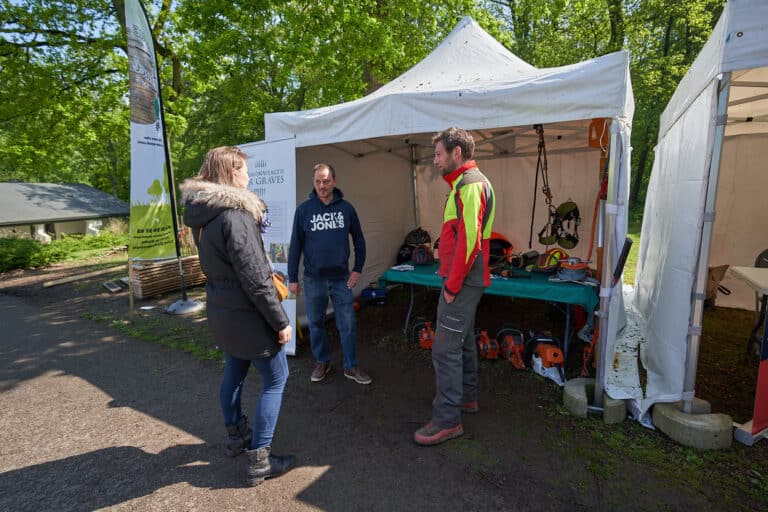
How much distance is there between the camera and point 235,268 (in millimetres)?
1955

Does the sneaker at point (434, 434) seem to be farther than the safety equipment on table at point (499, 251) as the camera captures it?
No

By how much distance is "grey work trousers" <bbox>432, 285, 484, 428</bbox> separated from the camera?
8.14 ft

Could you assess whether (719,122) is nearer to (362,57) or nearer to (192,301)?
(192,301)

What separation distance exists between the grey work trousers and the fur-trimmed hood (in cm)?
130

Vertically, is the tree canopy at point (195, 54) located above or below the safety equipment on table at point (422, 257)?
above

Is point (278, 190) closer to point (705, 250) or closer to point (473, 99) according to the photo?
point (473, 99)

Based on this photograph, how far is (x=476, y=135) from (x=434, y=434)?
4.47 metres

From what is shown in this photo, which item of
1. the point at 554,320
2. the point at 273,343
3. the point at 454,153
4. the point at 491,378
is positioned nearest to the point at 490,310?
the point at 554,320

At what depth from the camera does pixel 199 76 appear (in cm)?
959

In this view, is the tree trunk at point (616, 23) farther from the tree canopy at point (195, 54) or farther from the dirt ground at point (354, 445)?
the dirt ground at point (354, 445)

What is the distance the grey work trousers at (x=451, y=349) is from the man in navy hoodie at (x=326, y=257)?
106 cm

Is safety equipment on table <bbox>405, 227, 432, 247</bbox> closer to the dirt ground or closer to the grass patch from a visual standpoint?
the dirt ground

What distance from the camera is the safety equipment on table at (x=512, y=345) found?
376cm

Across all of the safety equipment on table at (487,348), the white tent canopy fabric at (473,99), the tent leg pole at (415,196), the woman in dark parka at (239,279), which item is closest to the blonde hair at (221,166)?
the woman in dark parka at (239,279)
